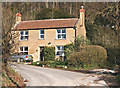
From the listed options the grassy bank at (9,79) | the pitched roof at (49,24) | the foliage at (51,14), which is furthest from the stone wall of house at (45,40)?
the grassy bank at (9,79)

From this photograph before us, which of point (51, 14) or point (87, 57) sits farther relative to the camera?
point (51, 14)

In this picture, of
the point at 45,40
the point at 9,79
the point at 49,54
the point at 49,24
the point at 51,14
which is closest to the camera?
the point at 9,79

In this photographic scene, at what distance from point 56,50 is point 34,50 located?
3.35 m

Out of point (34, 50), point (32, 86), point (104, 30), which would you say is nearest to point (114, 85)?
point (32, 86)

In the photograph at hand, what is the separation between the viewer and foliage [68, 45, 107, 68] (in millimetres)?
19475

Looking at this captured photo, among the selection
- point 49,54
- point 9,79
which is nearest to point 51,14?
point 49,54

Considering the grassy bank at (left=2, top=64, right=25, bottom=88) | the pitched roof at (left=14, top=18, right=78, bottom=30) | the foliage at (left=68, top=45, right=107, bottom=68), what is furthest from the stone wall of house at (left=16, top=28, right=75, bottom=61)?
the grassy bank at (left=2, top=64, right=25, bottom=88)

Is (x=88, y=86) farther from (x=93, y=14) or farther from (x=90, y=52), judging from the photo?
(x=90, y=52)

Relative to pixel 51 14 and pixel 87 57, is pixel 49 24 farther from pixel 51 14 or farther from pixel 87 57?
pixel 87 57

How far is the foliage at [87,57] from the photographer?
767 inches

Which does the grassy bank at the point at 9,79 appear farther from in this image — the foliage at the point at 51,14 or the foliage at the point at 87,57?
the foliage at the point at 51,14

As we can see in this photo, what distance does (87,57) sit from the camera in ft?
64.3

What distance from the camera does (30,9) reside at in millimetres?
44594

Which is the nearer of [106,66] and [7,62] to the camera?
[7,62]
